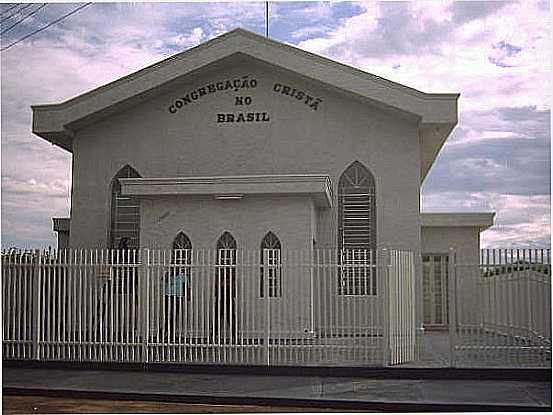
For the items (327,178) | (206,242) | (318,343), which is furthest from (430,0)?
(318,343)

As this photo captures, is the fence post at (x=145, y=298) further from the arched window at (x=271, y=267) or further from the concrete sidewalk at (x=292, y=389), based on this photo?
the arched window at (x=271, y=267)

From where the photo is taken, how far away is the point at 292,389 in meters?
14.1

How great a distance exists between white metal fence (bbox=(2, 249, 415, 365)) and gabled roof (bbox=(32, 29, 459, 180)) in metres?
4.08

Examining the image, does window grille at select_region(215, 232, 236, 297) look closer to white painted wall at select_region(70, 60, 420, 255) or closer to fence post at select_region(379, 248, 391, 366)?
white painted wall at select_region(70, 60, 420, 255)

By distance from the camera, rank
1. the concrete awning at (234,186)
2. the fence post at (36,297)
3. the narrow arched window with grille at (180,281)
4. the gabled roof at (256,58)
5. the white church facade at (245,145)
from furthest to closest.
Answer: the gabled roof at (256,58)
the white church facade at (245,145)
the concrete awning at (234,186)
the fence post at (36,297)
the narrow arched window with grille at (180,281)

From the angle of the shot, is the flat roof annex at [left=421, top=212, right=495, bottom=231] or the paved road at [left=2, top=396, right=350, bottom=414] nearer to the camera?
the paved road at [left=2, top=396, right=350, bottom=414]

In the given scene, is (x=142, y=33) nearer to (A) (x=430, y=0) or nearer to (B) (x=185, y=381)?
(A) (x=430, y=0)

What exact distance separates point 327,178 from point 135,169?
15.4 feet

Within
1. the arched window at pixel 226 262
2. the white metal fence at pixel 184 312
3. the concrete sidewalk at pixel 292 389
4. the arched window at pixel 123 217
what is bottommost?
the concrete sidewalk at pixel 292 389

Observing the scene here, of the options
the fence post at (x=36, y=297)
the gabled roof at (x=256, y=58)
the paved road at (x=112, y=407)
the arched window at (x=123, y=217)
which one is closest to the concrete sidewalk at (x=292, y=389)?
the paved road at (x=112, y=407)

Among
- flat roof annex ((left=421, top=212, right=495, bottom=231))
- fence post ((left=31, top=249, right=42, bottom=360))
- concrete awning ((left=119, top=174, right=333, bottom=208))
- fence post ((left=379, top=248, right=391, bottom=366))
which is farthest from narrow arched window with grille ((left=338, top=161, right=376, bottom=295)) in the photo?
fence post ((left=31, top=249, right=42, bottom=360))

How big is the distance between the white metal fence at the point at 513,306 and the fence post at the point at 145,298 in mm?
4910

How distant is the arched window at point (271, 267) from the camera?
51.4 ft

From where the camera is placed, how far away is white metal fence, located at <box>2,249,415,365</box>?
15.9m
